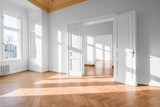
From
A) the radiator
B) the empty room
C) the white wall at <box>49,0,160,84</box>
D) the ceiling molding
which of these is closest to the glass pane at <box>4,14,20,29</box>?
the empty room

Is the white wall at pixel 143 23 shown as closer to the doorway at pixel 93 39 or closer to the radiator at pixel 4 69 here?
the doorway at pixel 93 39

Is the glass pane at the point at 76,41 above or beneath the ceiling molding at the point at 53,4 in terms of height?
beneath

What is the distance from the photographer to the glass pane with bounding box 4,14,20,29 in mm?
4246

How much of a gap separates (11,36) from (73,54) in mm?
3291

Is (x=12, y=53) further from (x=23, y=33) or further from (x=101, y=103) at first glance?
(x=101, y=103)

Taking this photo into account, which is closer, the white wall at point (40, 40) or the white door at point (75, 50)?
the white door at point (75, 50)

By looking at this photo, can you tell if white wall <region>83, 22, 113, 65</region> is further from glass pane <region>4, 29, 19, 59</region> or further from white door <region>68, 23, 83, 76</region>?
glass pane <region>4, 29, 19, 59</region>

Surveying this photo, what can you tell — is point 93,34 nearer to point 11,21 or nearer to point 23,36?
point 23,36

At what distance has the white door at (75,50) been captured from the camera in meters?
4.04

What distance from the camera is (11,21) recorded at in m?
4.49

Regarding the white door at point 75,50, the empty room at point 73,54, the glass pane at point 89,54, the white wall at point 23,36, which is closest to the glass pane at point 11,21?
the empty room at point 73,54

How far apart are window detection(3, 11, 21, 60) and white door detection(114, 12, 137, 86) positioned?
4889 mm

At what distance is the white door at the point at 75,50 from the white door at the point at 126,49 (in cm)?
156

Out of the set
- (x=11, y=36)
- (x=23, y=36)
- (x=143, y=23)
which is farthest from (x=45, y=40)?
(x=143, y=23)
